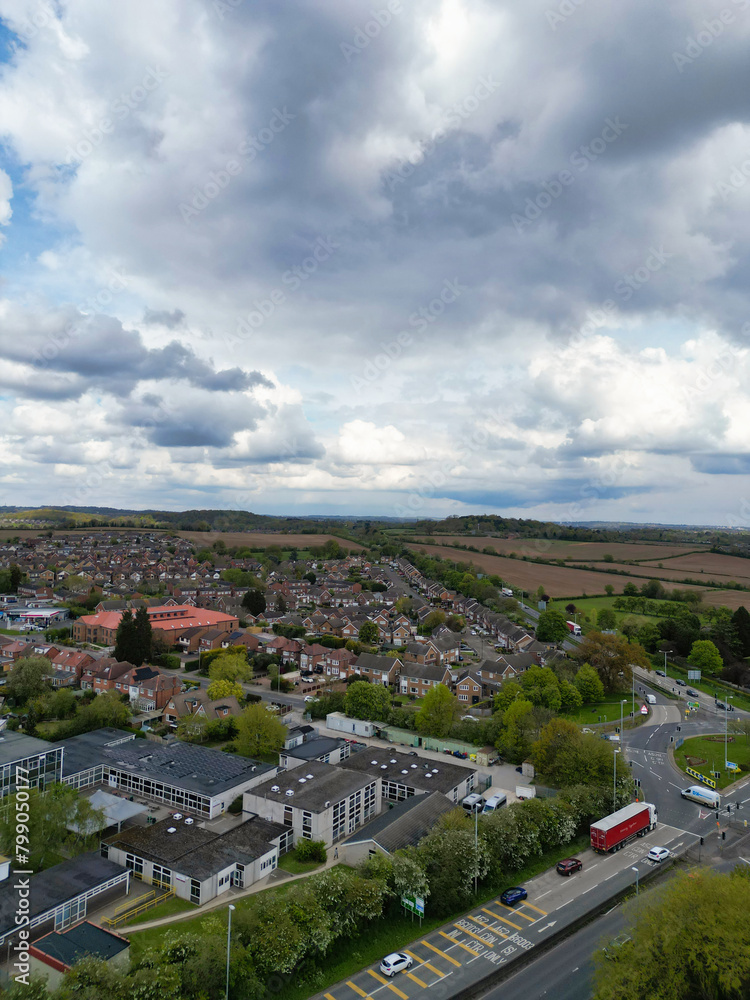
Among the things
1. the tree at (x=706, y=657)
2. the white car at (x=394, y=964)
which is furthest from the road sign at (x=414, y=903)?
the tree at (x=706, y=657)

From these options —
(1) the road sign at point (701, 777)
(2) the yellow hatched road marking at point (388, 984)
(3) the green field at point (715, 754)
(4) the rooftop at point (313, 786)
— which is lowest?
(3) the green field at point (715, 754)

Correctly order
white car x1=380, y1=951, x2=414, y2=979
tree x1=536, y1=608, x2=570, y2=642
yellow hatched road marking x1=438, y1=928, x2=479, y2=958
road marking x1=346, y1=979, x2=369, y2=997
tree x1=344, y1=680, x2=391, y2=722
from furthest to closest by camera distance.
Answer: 1. tree x1=536, y1=608, x2=570, y2=642
2. tree x1=344, y1=680, x2=391, y2=722
3. yellow hatched road marking x1=438, y1=928, x2=479, y2=958
4. white car x1=380, y1=951, x2=414, y2=979
5. road marking x1=346, y1=979, x2=369, y2=997

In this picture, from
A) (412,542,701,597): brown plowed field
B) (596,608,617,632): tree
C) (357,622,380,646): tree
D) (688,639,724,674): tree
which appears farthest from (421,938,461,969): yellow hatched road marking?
(412,542,701,597): brown plowed field

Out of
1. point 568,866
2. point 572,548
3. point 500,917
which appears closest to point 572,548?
point 572,548

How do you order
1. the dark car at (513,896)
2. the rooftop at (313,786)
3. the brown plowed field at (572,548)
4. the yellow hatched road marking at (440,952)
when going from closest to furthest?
the yellow hatched road marking at (440,952) < the dark car at (513,896) < the rooftop at (313,786) < the brown plowed field at (572,548)

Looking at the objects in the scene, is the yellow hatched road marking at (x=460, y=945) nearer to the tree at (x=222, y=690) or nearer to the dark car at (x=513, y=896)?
the dark car at (x=513, y=896)

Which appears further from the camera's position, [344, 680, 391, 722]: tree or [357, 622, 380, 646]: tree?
[357, 622, 380, 646]: tree

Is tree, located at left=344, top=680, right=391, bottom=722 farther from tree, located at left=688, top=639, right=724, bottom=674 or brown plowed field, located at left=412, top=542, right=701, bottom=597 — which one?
brown plowed field, located at left=412, top=542, right=701, bottom=597
